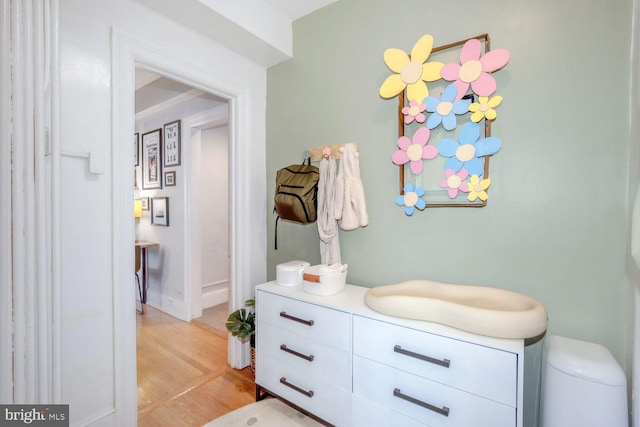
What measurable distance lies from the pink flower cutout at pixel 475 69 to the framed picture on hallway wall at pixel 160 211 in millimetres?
3135

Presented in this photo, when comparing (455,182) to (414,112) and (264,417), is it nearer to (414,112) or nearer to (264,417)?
(414,112)

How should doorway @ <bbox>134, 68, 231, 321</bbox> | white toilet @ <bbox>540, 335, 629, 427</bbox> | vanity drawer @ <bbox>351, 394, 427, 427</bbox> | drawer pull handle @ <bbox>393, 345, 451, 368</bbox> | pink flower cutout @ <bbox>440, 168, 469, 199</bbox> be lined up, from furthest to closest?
doorway @ <bbox>134, 68, 231, 321</bbox> < pink flower cutout @ <bbox>440, 168, 469, 199</bbox> < vanity drawer @ <bbox>351, 394, 427, 427</bbox> < drawer pull handle @ <bbox>393, 345, 451, 368</bbox> < white toilet @ <bbox>540, 335, 629, 427</bbox>

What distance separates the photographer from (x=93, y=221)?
4.71 feet

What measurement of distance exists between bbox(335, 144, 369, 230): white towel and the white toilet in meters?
1.08

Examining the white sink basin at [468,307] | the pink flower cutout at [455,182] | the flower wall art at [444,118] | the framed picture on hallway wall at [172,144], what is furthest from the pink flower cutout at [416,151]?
the framed picture on hallway wall at [172,144]

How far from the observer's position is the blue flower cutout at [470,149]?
4.68 feet

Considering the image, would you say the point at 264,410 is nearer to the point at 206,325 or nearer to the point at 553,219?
the point at 206,325

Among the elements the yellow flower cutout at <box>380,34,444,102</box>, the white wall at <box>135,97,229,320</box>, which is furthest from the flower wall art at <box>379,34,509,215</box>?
the white wall at <box>135,97,229,320</box>

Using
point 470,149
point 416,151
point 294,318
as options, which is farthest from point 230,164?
point 470,149

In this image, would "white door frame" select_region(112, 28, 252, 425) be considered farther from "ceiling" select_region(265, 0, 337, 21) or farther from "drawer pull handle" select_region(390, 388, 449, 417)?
"drawer pull handle" select_region(390, 388, 449, 417)

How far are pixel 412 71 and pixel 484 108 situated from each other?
46cm

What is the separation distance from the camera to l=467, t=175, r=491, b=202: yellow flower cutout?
4.74 feet

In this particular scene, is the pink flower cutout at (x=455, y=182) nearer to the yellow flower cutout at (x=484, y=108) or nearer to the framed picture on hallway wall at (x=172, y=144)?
the yellow flower cutout at (x=484, y=108)

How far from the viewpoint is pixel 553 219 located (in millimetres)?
1316
